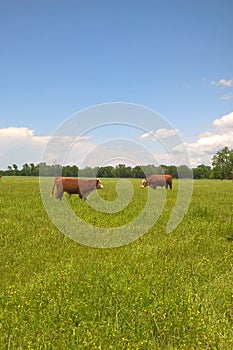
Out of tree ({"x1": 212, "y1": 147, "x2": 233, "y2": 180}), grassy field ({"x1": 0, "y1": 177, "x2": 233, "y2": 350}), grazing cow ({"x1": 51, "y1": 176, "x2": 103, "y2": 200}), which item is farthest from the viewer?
tree ({"x1": 212, "y1": 147, "x2": 233, "y2": 180})

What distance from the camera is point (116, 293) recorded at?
5.49m

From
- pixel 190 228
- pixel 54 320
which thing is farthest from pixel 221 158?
pixel 54 320

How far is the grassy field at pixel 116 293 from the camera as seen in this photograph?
4.32 metres

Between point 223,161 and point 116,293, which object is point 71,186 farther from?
point 223,161

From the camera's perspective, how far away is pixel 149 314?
190 inches

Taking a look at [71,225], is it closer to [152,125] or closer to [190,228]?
[190,228]

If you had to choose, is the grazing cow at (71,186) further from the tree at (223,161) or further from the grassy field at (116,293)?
the tree at (223,161)

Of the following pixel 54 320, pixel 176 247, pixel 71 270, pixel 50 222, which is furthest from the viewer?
pixel 50 222

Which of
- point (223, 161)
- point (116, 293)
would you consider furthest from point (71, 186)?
point (223, 161)

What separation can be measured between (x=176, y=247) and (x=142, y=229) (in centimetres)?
220

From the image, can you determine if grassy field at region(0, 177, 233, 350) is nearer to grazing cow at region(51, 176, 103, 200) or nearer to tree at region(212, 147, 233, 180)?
grazing cow at region(51, 176, 103, 200)

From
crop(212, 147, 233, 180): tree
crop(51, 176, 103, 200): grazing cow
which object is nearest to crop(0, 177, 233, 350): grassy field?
crop(51, 176, 103, 200): grazing cow

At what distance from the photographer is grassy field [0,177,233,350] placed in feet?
14.2

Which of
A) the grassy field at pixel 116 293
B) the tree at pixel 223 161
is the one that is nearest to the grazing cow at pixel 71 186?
the grassy field at pixel 116 293
